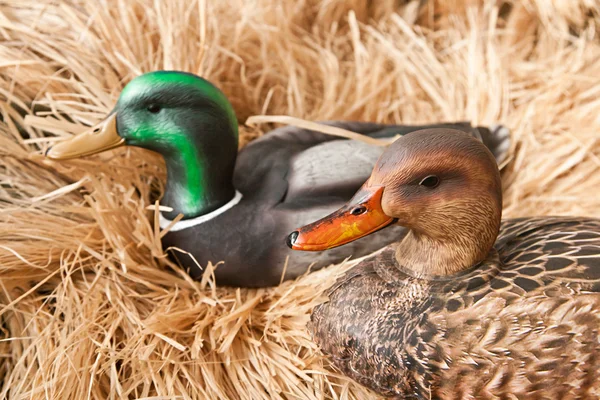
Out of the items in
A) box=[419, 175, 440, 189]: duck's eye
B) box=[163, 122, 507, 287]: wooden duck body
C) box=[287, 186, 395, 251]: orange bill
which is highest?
box=[419, 175, 440, 189]: duck's eye

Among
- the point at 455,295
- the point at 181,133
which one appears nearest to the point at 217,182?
the point at 181,133

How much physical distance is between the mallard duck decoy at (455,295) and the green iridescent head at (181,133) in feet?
1.05

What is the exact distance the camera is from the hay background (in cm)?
92

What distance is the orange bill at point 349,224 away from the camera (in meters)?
0.77

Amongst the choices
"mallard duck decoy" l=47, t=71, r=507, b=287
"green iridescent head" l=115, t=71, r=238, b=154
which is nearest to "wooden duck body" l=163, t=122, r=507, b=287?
"mallard duck decoy" l=47, t=71, r=507, b=287

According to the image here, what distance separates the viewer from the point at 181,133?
1012 mm

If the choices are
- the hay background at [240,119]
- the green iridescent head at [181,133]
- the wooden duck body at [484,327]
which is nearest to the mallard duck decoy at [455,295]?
the wooden duck body at [484,327]

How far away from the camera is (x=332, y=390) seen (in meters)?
0.86

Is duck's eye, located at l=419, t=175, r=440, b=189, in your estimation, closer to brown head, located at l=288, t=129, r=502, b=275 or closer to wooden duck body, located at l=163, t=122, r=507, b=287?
brown head, located at l=288, t=129, r=502, b=275

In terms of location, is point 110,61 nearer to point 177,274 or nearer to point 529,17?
point 177,274

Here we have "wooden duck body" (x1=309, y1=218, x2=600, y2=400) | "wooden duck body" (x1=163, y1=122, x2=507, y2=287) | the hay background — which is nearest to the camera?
"wooden duck body" (x1=309, y1=218, x2=600, y2=400)

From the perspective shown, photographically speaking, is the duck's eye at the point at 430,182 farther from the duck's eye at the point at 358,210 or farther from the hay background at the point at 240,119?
the hay background at the point at 240,119

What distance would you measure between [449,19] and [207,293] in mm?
1144

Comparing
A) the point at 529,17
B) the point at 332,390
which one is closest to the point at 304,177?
the point at 332,390
